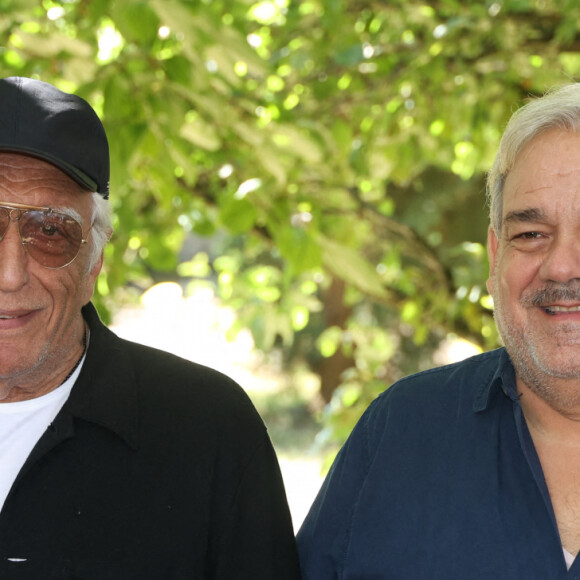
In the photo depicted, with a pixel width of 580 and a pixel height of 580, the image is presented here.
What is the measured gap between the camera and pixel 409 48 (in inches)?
145

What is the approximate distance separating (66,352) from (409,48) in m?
2.37

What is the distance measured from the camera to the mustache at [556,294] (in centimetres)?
172

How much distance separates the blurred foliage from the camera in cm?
225

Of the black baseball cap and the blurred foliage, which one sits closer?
the black baseball cap

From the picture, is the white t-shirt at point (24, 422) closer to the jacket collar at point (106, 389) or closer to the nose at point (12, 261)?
the jacket collar at point (106, 389)

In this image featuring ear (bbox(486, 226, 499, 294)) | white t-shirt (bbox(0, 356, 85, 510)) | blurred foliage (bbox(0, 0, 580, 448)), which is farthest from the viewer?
blurred foliage (bbox(0, 0, 580, 448))

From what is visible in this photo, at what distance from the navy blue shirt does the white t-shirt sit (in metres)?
0.65

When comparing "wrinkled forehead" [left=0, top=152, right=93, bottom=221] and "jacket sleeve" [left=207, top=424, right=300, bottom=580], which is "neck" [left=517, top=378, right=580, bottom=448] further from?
Result: "wrinkled forehead" [left=0, top=152, right=93, bottom=221]

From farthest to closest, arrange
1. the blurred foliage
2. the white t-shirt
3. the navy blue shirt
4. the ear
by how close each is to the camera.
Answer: the blurred foliage
the ear
the white t-shirt
the navy blue shirt

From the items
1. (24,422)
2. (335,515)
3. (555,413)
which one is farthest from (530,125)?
(24,422)

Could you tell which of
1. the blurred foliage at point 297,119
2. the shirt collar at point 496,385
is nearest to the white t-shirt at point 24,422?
the blurred foliage at point 297,119

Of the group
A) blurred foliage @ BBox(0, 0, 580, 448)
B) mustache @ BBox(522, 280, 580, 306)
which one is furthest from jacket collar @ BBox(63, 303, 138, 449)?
mustache @ BBox(522, 280, 580, 306)

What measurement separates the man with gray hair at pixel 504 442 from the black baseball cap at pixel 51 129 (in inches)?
34.7

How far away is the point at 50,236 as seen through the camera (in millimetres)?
1788
